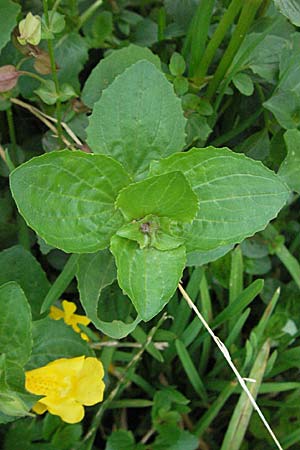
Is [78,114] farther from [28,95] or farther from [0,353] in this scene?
[0,353]

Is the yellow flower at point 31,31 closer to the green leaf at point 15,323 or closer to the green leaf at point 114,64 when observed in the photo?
the green leaf at point 114,64

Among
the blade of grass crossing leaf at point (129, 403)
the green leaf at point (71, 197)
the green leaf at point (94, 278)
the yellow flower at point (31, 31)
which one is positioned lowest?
the blade of grass crossing leaf at point (129, 403)

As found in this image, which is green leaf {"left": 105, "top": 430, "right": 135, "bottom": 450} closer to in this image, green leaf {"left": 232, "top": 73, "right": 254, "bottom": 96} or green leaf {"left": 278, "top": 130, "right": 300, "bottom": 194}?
green leaf {"left": 278, "top": 130, "right": 300, "bottom": 194}

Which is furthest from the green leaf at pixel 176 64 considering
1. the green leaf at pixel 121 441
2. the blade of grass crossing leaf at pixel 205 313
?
the green leaf at pixel 121 441

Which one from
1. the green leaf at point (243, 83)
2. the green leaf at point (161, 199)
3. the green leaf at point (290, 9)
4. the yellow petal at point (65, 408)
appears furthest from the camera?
the green leaf at point (243, 83)

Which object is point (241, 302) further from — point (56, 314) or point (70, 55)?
point (70, 55)

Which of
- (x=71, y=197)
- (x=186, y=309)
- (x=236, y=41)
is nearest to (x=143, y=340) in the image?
(x=186, y=309)

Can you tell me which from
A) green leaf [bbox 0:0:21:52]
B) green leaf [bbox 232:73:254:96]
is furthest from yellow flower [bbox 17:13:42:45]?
green leaf [bbox 232:73:254:96]
